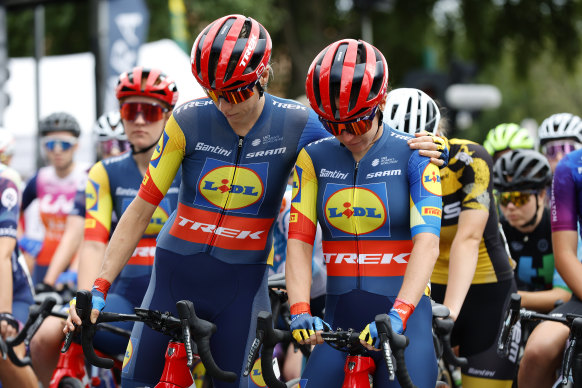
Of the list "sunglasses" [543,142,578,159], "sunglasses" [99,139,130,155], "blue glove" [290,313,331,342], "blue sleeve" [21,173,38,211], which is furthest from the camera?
"blue sleeve" [21,173,38,211]

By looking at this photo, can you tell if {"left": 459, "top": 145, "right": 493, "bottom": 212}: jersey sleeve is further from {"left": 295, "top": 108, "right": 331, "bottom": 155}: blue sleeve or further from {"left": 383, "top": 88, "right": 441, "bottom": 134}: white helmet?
{"left": 295, "top": 108, "right": 331, "bottom": 155}: blue sleeve

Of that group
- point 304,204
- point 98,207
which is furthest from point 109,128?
point 304,204

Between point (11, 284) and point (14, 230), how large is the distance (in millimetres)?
366

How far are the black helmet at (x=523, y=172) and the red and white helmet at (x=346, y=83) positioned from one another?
2.69m

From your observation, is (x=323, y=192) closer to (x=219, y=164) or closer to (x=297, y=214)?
(x=297, y=214)

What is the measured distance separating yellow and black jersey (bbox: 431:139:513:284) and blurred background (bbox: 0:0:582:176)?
9.82 metres

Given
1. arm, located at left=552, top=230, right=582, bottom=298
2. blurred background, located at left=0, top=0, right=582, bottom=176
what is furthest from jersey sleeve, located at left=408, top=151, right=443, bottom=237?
blurred background, located at left=0, top=0, right=582, bottom=176

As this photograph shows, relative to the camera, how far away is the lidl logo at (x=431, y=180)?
430 centimetres

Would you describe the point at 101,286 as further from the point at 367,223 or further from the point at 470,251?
the point at 470,251

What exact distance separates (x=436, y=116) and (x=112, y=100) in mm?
11118

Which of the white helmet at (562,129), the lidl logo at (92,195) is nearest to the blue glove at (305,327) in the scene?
the lidl logo at (92,195)

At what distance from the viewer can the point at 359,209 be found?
173 inches

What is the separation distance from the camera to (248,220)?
487cm

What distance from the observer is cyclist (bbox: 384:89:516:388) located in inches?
212
